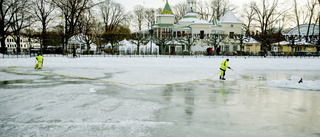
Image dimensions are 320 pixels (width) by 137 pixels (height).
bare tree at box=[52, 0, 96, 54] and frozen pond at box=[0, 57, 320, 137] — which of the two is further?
bare tree at box=[52, 0, 96, 54]

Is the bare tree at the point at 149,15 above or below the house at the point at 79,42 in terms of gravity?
above

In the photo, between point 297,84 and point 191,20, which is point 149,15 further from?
point 297,84

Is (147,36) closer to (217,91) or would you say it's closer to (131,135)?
(217,91)

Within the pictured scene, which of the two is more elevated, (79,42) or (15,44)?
(15,44)

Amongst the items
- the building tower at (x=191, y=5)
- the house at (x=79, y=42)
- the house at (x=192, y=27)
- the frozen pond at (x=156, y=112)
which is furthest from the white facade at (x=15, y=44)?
the frozen pond at (x=156, y=112)

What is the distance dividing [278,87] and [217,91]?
3.61 meters

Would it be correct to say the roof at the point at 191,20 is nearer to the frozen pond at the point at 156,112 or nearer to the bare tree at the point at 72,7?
the bare tree at the point at 72,7

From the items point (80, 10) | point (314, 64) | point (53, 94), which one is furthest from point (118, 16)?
point (53, 94)

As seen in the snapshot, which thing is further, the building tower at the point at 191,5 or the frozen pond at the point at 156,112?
the building tower at the point at 191,5

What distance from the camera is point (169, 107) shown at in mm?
7207

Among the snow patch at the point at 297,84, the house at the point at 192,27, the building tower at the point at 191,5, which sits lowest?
the snow patch at the point at 297,84

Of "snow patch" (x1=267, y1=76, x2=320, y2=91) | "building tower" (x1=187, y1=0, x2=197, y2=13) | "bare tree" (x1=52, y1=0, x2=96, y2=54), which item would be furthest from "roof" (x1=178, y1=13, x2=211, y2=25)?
"snow patch" (x1=267, y1=76, x2=320, y2=91)

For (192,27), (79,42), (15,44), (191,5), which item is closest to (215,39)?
(192,27)

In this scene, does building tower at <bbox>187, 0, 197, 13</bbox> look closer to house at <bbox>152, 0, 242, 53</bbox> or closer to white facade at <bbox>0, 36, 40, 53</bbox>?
house at <bbox>152, 0, 242, 53</bbox>
